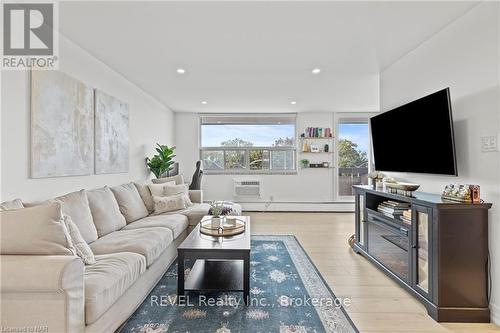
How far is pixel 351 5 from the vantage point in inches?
79.2

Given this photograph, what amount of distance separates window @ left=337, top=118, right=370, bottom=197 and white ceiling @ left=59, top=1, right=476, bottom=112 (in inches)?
82.6

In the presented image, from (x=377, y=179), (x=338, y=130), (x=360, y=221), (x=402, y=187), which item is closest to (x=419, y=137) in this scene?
(x=402, y=187)

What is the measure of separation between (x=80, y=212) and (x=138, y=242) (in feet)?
1.95

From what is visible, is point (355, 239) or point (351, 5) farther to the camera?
point (355, 239)

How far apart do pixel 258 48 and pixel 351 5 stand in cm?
103

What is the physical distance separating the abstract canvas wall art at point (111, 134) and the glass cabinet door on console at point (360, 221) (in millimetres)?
3245

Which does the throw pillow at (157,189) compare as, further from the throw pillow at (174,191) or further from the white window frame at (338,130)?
the white window frame at (338,130)

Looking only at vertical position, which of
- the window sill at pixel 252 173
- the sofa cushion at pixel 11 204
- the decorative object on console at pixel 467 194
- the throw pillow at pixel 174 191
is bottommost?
the throw pillow at pixel 174 191

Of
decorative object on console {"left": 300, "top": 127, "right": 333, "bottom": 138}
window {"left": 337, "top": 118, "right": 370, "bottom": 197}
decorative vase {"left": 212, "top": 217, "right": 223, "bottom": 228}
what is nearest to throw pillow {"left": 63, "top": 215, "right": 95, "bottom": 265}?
decorative vase {"left": 212, "top": 217, "right": 223, "bottom": 228}

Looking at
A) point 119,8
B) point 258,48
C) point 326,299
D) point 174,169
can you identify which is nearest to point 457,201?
point 326,299

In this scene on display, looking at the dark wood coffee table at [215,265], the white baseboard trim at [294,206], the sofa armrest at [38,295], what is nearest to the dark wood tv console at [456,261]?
the dark wood coffee table at [215,265]

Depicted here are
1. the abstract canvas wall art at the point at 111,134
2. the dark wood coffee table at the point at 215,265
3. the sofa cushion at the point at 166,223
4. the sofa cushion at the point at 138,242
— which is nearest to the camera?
the dark wood coffee table at the point at 215,265

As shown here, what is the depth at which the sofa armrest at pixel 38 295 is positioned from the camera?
51.8 inches

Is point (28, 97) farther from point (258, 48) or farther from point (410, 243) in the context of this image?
point (410, 243)
